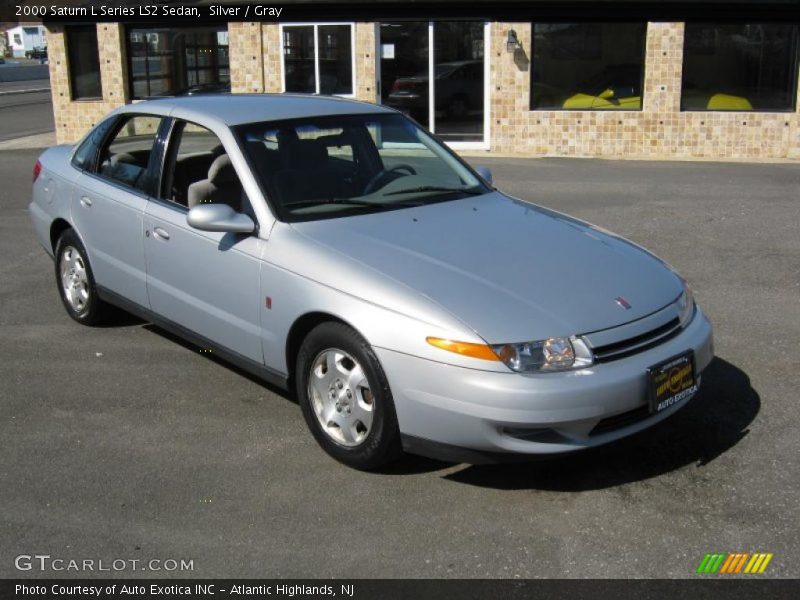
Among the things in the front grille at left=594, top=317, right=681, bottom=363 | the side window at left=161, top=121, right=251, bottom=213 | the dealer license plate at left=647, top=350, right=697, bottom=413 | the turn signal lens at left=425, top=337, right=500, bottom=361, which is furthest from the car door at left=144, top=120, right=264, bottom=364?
the dealer license plate at left=647, top=350, right=697, bottom=413

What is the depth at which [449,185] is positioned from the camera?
5.52 metres

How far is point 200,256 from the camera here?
507 centimetres

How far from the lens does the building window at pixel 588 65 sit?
16422 millimetres

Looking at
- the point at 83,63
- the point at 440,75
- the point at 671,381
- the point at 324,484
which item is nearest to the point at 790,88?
the point at 440,75

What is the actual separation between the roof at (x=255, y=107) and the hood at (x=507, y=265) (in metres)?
0.94

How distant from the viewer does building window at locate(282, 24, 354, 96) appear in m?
17.5

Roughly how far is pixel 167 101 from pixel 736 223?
6.65 meters

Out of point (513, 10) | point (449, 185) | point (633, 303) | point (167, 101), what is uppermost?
point (513, 10)

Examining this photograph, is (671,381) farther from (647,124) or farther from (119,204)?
(647,124)

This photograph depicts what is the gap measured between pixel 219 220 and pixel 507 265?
1.49m

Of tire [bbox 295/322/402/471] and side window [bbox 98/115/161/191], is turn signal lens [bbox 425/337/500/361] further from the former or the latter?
side window [bbox 98/115/161/191]
